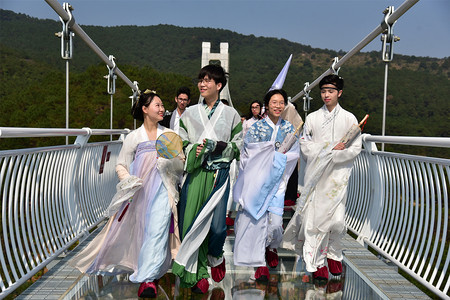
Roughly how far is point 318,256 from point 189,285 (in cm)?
109

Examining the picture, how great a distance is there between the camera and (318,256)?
350 cm

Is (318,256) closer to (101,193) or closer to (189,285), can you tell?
(189,285)

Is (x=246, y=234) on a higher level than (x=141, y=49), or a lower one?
lower

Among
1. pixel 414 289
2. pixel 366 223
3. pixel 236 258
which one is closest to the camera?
pixel 414 289

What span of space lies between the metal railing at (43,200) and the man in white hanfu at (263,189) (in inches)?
59.9

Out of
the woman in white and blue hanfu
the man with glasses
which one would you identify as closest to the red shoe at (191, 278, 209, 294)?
the woman in white and blue hanfu

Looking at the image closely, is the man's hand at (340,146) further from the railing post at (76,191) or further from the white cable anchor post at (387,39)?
the railing post at (76,191)

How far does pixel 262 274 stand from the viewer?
3.44m

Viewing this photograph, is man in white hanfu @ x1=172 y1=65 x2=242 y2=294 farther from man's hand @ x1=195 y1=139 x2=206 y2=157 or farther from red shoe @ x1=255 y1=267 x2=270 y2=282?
red shoe @ x1=255 y1=267 x2=270 y2=282

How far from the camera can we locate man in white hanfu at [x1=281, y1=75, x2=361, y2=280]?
3553 millimetres

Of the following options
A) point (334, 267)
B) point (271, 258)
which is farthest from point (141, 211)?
point (334, 267)

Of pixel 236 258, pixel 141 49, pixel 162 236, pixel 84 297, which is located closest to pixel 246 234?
pixel 236 258

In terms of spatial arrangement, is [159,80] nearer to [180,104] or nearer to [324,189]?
[180,104]

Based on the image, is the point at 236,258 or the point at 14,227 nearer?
the point at 14,227
